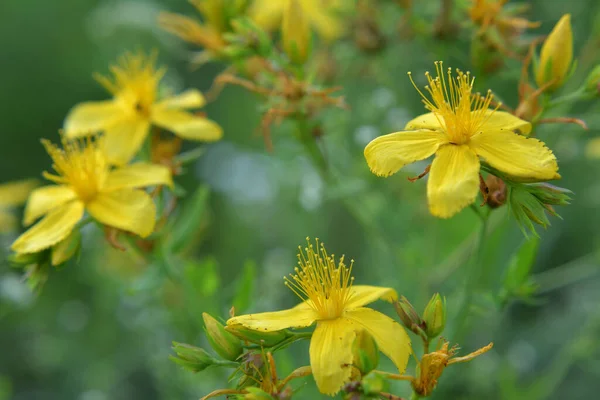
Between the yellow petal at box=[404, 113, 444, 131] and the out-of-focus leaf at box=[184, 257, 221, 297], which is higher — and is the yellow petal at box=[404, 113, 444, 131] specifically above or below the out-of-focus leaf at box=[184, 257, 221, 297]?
above

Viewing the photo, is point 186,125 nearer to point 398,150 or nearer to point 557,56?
point 398,150

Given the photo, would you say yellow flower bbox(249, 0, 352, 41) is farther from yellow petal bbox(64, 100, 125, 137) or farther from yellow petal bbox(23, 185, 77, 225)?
yellow petal bbox(23, 185, 77, 225)

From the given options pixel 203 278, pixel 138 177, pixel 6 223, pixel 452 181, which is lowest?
pixel 6 223

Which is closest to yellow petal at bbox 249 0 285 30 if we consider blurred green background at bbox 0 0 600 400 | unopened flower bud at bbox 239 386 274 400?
blurred green background at bbox 0 0 600 400

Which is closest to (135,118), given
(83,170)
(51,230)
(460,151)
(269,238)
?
(83,170)

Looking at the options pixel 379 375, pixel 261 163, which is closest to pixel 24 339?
pixel 261 163

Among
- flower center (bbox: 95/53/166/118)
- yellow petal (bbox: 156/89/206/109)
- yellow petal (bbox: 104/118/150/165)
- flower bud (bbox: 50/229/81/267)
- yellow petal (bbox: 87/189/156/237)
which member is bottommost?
flower bud (bbox: 50/229/81/267)

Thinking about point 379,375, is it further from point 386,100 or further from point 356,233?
point 356,233
